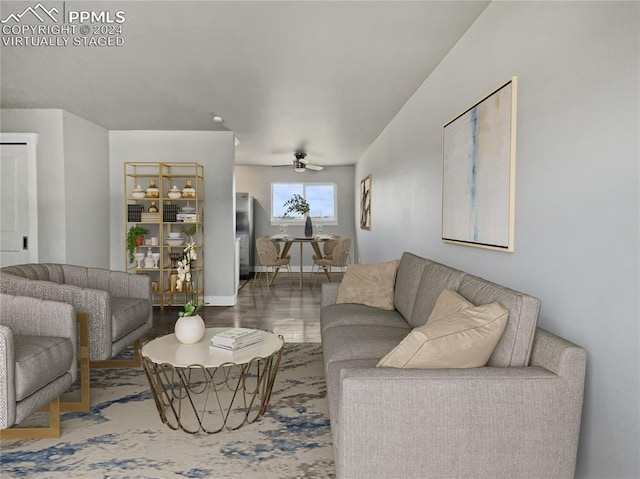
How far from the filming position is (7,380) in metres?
2.08

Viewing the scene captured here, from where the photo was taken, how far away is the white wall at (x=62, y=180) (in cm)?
508

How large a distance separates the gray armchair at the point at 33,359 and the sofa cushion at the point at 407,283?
2.13m

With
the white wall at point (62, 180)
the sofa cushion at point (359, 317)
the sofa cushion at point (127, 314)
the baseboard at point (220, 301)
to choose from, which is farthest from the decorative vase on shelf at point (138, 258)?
the sofa cushion at point (359, 317)

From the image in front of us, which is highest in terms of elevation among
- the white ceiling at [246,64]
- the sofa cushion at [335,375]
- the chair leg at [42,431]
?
the white ceiling at [246,64]

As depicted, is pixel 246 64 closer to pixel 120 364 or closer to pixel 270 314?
pixel 120 364

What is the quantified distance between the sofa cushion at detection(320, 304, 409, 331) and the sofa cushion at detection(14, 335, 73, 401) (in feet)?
5.22

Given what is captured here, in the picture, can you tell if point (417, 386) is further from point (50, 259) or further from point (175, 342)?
point (50, 259)

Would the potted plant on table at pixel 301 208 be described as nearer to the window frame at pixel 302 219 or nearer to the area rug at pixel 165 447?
the window frame at pixel 302 219

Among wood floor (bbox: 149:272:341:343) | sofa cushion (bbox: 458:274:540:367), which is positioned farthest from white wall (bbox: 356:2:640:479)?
wood floor (bbox: 149:272:341:343)

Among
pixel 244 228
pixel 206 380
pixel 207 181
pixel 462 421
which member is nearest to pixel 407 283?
pixel 206 380

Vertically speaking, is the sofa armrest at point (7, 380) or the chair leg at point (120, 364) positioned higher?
the sofa armrest at point (7, 380)

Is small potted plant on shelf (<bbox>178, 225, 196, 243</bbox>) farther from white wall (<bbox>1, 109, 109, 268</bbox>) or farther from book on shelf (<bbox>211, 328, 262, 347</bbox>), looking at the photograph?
book on shelf (<bbox>211, 328, 262, 347</bbox>)

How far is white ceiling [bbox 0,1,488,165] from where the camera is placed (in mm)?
2779

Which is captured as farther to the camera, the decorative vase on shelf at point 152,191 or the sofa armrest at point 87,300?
the decorative vase on shelf at point 152,191
